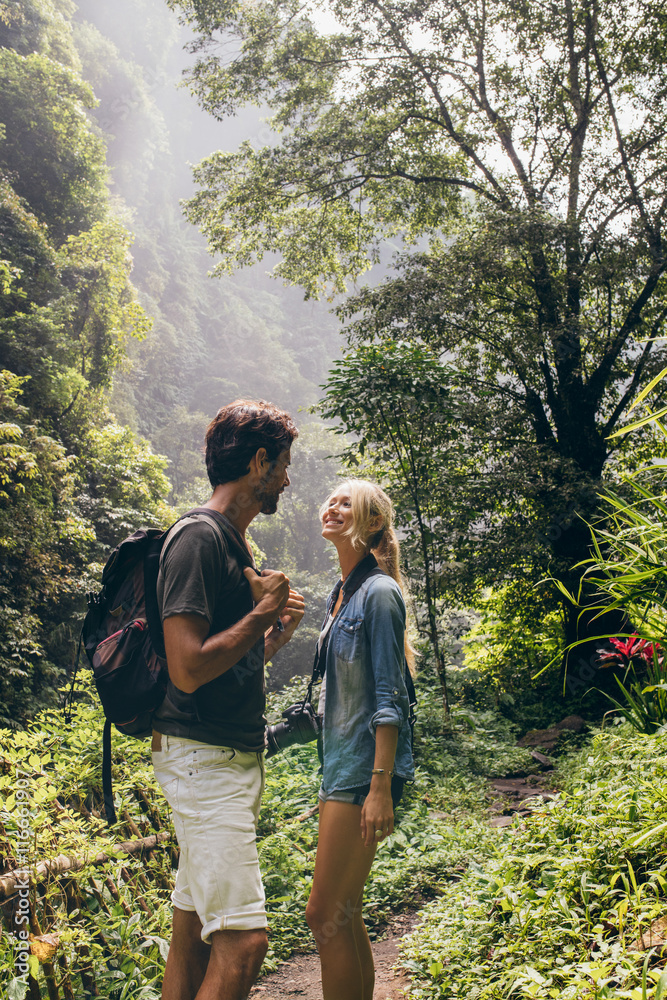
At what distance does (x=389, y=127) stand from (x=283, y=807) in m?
9.30

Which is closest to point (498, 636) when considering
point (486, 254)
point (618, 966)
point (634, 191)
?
point (486, 254)

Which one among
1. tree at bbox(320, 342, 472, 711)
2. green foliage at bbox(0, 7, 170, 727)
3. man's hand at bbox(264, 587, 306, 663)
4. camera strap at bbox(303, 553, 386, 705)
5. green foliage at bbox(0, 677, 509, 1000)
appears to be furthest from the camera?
green foliage at bbox(0, 7, 170, 727)

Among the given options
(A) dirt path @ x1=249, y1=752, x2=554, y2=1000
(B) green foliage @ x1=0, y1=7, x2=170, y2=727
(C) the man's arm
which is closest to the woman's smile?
(C) the man's arm

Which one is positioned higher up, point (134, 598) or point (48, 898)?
point (134, 598)

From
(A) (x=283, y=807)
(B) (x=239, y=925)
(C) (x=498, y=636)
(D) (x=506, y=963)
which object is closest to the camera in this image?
(B) (x=239, y=925)

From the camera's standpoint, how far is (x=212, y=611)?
5.19ft

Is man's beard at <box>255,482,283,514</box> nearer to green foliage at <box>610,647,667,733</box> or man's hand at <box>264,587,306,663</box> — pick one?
man's hand at <box>264,587,306,663</box>

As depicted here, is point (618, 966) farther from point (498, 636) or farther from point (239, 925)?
point (498, 636)

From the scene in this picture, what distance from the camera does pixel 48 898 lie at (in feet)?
7.96

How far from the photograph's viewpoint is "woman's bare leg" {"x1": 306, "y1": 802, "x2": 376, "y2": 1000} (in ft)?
6.00

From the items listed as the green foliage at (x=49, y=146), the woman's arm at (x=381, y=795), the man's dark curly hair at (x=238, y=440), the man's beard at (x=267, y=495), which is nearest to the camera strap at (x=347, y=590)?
the woman's arm at (x=381, y=795)

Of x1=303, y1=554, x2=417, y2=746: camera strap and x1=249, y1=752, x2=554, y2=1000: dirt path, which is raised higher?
x1=303, y1=554, x2=417, y2=746: camera strap

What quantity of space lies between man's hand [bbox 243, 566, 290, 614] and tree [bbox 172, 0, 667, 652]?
19.8 feet

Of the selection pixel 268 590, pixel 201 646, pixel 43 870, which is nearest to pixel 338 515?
pixel 268 590
